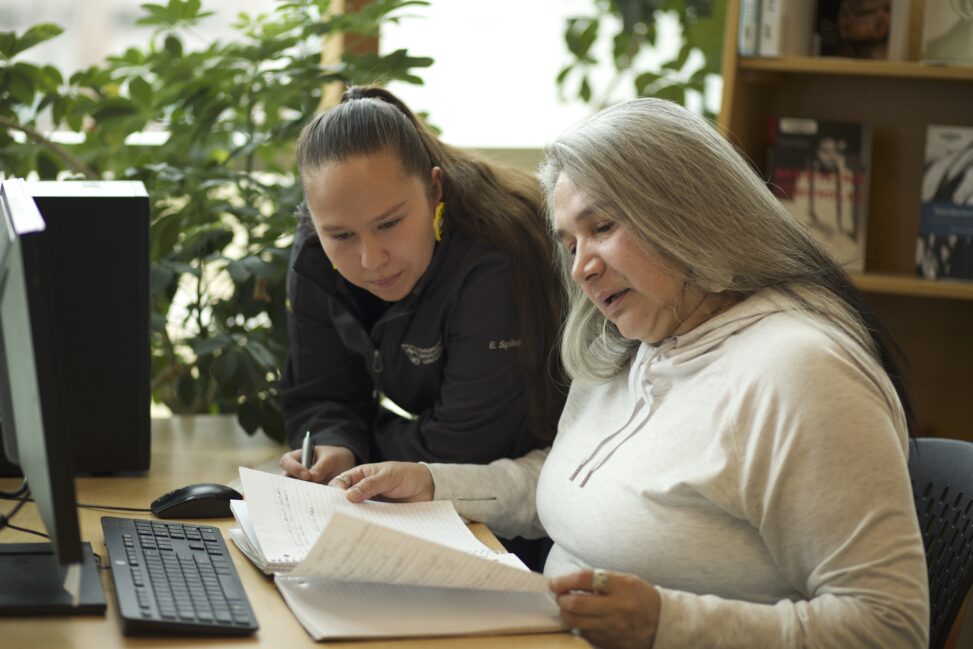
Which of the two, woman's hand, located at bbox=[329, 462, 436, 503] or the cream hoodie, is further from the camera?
woman's hand, located at bbox=[329, 462, 436, 503]

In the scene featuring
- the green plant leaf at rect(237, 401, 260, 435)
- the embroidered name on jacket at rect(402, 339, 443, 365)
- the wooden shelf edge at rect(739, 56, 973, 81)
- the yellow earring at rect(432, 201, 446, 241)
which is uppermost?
the wooden shelf edge at rect(739, 56, 973, 81)

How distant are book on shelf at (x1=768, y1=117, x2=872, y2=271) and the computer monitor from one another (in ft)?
5.51

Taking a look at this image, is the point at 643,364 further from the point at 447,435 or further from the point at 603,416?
the point at 447,435

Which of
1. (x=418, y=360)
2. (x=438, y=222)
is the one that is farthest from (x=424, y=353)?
(x=438, y=222)

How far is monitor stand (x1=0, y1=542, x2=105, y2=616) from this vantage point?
1.13m

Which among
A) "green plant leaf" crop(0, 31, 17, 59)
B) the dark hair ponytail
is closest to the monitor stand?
the dark hair ponytail

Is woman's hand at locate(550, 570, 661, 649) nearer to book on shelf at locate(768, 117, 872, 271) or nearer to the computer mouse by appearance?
the computer mouse

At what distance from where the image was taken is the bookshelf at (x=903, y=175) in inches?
97.2

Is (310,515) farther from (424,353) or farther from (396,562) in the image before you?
(424,353)

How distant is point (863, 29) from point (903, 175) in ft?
1.12

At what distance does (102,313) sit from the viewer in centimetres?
159

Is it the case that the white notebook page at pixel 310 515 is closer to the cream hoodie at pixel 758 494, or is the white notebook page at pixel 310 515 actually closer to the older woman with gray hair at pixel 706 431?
the older woman with gray hair at pixel 706 431

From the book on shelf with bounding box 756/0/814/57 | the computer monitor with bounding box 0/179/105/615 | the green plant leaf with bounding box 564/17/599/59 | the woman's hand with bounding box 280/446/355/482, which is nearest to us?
the computer monitor with bounding box 0/179/105/615

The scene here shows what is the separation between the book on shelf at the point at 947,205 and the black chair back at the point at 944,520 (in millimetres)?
946
